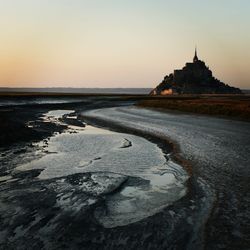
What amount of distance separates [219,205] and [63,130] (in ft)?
78.9

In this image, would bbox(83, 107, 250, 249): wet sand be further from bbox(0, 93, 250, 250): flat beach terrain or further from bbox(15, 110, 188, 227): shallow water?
bbox(15, 110, 188, 227): shallow water

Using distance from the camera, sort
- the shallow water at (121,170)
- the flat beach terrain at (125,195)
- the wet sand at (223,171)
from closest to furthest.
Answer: the flat beach terrain at (125,195) → the wet sand at (223,171) → the shallow water at (121,170)

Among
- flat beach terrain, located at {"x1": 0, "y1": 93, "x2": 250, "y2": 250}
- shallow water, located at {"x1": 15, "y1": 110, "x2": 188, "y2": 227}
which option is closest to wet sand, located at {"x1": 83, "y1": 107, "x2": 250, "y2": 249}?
flat beach terrain, located at {"x1": 0, "y1": 93, "x2": 250, "y2": 250}

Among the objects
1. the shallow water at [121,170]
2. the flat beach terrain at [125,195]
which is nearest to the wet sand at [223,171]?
the flat beach terrain at [125,195]

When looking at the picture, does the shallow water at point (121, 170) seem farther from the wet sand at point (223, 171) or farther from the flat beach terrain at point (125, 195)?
the wet sand at point (223, 171)

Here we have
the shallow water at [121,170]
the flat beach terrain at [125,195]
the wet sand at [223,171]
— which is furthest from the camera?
the shallow water at [121,170]

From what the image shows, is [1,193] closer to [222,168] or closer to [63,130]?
[222,168]

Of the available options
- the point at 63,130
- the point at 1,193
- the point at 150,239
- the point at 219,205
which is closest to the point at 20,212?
the point at 1,193

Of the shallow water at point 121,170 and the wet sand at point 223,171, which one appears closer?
the wet sand at point 223,171

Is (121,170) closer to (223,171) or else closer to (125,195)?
(125,195)

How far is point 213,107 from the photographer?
170 ft

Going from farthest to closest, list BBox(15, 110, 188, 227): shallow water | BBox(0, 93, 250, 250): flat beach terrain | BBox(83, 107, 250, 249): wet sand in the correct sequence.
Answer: BBox(15, 110, 188, 227): shallow water < BBox(83, 107, 250, 249): wet sand < BBox(0, 93, 250, 250): flat beach terrain

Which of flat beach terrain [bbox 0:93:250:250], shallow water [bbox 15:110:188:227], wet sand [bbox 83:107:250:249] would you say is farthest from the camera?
shallow water [bbox 15:110:188:227]

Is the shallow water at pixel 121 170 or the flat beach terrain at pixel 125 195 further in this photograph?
the shallow water at pixel 121 170
